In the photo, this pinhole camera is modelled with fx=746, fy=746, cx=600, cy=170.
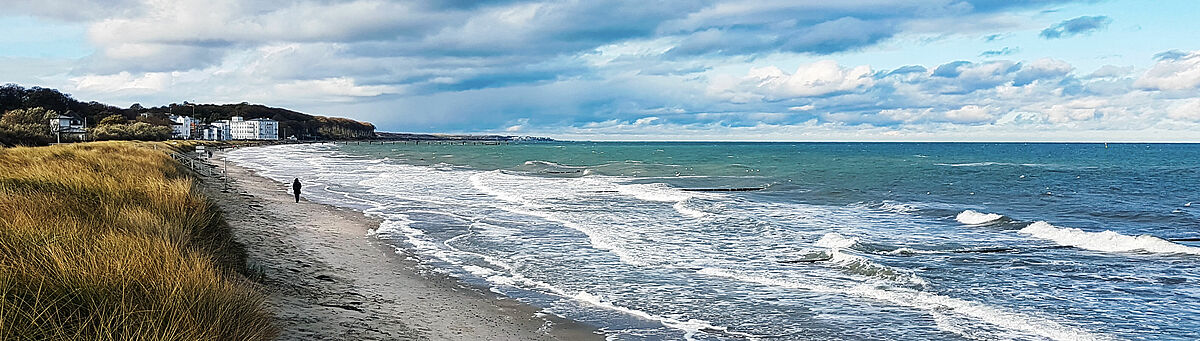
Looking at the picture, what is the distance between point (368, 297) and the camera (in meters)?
11.5

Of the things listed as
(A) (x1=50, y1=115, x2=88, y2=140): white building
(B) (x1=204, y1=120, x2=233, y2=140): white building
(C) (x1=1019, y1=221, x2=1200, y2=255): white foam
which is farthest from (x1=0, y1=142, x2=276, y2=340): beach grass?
(B) (x1=204, y1=120, x2=233, y2=140): white building

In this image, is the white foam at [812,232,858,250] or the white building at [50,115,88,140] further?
the white building at [50,115,88,140]

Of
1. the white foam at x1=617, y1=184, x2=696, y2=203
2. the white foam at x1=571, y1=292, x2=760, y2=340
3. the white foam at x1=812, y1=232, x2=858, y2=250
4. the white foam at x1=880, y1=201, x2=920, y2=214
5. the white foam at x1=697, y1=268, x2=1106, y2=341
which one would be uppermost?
the white foam at x1=812, y1=232, x2=858, y2=250

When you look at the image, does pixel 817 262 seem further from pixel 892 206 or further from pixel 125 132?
pixel 125 132

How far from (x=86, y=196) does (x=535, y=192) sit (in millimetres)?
23861

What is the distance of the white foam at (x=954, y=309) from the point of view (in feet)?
33.7

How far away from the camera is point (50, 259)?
6391 millimetres

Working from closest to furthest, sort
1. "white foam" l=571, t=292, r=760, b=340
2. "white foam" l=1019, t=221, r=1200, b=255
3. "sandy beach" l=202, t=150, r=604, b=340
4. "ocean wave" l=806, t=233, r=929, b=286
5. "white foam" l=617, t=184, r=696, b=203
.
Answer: "sandy beach" l=202, t=150, r=604, b=340 → "white foam" l=571, t=292, r=760, b=340 → "ocean wave" l=806, t=233, r=929, b=286 → "white foam" l=1019, t=221, r=1200, b=255 → "white foam" l=617, t=184, r=696, b=203

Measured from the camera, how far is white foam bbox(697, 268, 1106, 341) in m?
10.3

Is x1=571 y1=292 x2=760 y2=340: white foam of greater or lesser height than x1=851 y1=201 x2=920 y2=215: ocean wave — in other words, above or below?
above

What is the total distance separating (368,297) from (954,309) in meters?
9.08

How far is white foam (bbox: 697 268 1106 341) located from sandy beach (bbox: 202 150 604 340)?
4.78 m

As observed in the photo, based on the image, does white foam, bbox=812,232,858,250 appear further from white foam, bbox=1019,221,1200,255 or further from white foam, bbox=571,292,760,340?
white foam, bbox=571,292,760,340

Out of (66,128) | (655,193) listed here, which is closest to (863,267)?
(655,193)
